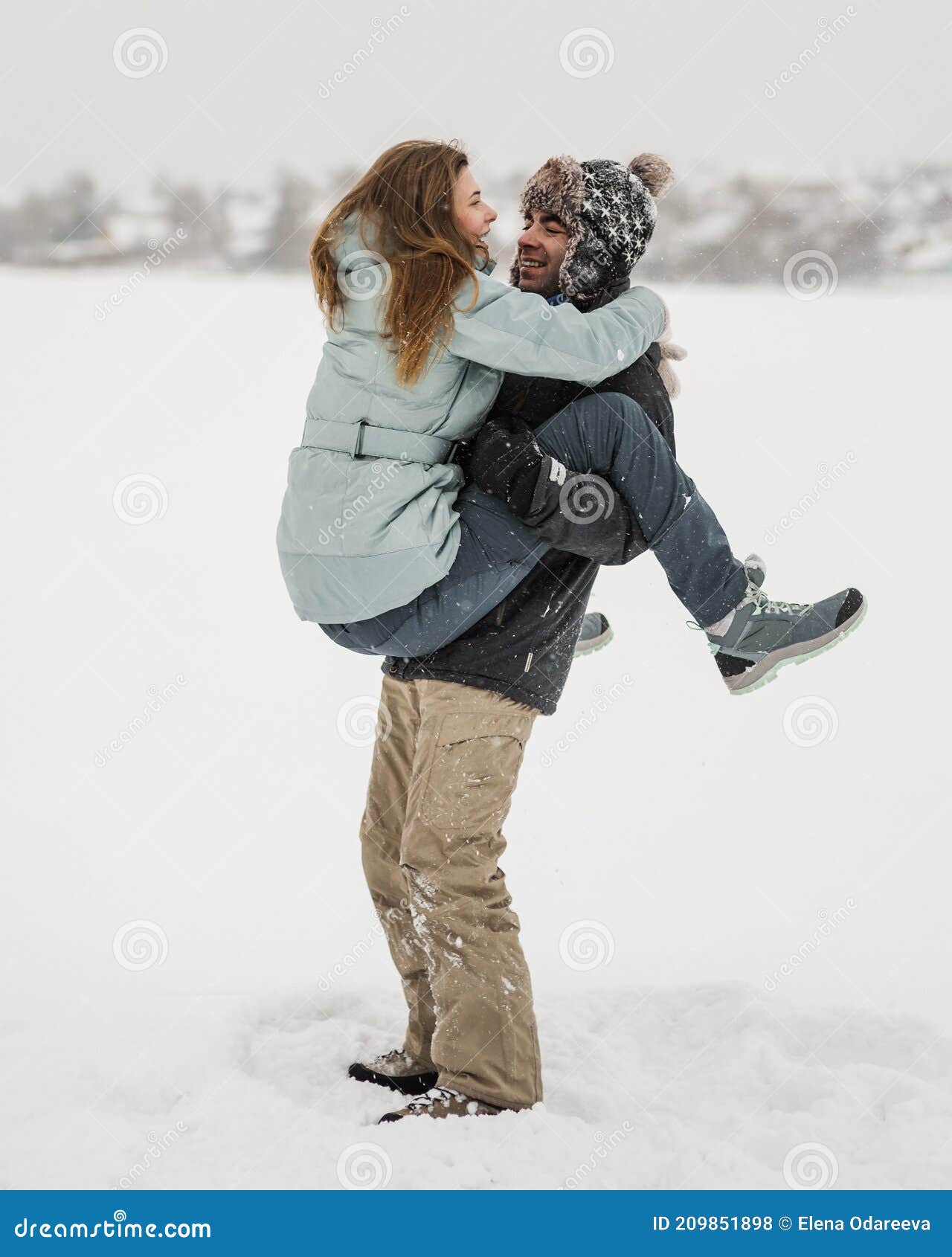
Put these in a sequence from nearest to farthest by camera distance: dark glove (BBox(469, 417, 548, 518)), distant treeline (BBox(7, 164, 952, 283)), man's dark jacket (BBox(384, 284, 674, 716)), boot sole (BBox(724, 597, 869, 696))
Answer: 1. dark glove (BBox(469, 417, 548, 518))
2. man's dark jacket (BBox(384, 284, 674, 716))
3. boot sole (BBox(724, 597, 869, 696))
4. distant treeline (BBox(7, 164, 952, 283))

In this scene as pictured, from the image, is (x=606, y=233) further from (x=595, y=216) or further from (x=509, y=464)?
(x=509, y=464)

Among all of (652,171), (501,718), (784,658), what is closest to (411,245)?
(652,171)

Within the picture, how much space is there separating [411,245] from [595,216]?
35 cm

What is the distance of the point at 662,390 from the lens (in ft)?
→ 5.97

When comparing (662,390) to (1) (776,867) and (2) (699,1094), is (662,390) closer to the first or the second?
(2) (699,1094)

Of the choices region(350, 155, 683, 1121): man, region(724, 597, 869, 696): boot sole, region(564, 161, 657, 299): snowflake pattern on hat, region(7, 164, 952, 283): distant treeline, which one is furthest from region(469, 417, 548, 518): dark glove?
region(7, 164, 952, 283): distant treeline

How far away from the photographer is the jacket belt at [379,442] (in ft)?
5.57

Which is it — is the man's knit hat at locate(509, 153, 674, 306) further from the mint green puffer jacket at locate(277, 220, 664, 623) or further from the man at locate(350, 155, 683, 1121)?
the mint green puffer jacket at locate(277, 220, 664, 623)

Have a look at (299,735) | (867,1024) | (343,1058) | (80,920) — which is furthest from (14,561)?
(867,1024)

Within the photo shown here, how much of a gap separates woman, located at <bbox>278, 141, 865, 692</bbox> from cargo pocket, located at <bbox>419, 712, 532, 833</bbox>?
14cm

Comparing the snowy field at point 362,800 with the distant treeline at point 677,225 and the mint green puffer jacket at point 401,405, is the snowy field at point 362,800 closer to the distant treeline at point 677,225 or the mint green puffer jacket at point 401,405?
the distant treeline at point 677,225

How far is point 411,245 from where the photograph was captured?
5.50 feet

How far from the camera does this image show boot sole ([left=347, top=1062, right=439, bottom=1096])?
2.04 metres

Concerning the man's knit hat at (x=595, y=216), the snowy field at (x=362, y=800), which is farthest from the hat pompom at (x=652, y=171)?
the snowy field at (x=362, y=800)
